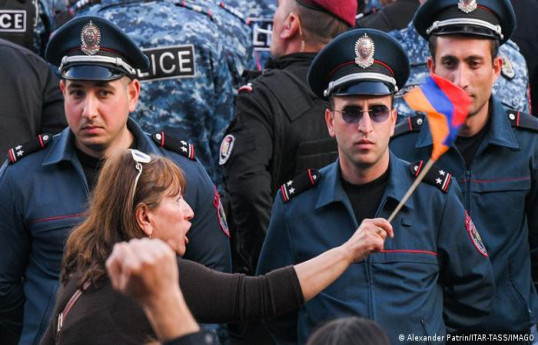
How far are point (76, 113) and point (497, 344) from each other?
94.4 inches

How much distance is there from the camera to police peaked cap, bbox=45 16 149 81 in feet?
21.2

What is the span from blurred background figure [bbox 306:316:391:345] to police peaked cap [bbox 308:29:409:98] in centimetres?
247

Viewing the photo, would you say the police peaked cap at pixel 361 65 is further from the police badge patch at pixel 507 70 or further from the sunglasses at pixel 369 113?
the police badge patch at pixel 507 70

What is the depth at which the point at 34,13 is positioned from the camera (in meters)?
8.14

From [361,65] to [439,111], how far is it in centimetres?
78

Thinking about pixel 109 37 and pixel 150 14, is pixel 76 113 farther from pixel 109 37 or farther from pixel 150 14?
pixel 150 14

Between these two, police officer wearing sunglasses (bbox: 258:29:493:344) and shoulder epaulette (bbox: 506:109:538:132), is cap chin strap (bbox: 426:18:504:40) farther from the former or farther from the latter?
police officer wearing sunglasses (bbox: 258:29:493:344)

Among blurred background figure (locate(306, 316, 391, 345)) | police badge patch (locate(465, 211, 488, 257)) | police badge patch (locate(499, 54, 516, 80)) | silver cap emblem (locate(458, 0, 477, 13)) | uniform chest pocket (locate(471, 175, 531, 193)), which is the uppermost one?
silver cap emblem (locate(458, 0, 477, 13))

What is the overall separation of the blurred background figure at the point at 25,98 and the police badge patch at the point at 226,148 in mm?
1011

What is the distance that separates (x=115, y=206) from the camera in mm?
4973

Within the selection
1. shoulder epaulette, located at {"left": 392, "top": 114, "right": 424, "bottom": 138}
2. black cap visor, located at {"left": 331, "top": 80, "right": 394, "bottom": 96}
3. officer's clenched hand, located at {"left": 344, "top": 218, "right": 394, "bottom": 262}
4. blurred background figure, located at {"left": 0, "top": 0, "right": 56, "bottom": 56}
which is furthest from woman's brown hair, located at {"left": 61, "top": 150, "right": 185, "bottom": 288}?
blurred background figure, located at {"left": 0, "top": 0, "right": 56, "bottom": 56}

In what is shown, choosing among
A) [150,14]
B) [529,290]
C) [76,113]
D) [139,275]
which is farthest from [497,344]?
[139,275]

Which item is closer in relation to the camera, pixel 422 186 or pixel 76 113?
pixel 422 186

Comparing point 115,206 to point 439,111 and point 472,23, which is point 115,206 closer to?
point 439,111
